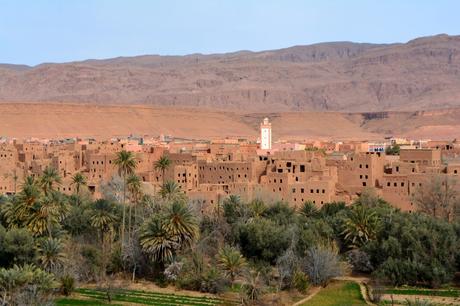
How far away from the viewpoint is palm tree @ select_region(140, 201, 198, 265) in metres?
35.1

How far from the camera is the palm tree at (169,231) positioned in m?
35.1

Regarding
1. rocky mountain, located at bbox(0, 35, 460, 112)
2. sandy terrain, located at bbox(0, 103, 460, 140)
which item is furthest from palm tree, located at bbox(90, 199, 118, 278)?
rocky mountain, located at bbox(0, 35, 460, 112)

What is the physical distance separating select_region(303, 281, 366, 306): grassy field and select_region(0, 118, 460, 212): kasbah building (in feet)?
44.6

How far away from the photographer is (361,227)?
3778 cm

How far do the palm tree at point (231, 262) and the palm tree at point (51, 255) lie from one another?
635 centimetres

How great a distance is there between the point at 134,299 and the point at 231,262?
13.5ft

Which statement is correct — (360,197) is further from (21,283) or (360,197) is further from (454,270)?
(21,283)

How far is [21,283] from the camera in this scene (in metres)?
27.6

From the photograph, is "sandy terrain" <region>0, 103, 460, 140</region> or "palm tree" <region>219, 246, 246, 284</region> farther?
"sandy terrain" <region>0, 103, 460, 140</region>

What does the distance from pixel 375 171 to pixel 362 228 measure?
13.0 metres

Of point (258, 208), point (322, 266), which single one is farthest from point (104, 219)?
point (322, 266)

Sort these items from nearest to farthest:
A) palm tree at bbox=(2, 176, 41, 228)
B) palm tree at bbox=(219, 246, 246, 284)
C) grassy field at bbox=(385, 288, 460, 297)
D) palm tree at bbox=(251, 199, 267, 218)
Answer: grassy field at bbox=(385, 288, 460, 297)
palm tree at bbox=(219, 246, 246, 284)
palm tree at bbox=(2, 176, 41, 228)
palm tree at bbox=(251, 199, 267, 218)

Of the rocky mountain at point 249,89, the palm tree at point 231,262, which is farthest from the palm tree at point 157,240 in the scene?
the rocky mountain at point 249,89

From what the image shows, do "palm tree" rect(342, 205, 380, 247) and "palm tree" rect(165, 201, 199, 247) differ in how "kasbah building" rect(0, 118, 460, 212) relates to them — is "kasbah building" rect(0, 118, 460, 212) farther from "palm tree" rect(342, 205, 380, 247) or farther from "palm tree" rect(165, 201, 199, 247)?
"palm tree" rect(165, 201, 199, 247)
